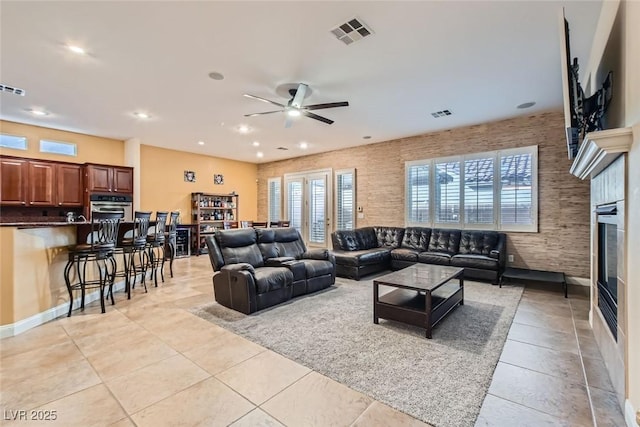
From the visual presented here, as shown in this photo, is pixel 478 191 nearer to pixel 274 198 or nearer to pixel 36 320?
pixel 274 198

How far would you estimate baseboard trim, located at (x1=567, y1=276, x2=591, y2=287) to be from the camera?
475cm

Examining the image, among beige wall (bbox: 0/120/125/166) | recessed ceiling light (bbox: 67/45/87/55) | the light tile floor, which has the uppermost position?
recessed ceiling light (bbox: 67/45/87/55)

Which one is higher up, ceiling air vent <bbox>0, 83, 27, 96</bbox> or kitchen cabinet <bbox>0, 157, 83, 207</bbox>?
ceiling air vent <bbox>0, 83, 27, 96</bbox>

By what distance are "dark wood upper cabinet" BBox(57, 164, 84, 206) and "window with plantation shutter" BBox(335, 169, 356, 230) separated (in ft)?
19.9

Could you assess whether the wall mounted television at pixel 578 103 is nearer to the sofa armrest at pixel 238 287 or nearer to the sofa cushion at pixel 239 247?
the sofa armrest at pixel 238 287

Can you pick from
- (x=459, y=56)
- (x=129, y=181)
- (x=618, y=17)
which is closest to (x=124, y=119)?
(x=129, y=181)

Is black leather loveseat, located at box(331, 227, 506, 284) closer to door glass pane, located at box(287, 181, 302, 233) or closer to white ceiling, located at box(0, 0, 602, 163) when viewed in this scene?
white ceiling, located at box(0, 0, 602, 163)

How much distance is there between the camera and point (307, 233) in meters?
8.80

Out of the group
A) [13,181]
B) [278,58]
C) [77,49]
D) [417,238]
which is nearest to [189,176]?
[13,181]

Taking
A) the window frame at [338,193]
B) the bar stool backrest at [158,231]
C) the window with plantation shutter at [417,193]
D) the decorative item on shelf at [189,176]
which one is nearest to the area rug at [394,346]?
the bar stool backrest at [158,231]

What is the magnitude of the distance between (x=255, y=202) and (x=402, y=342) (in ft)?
27.5

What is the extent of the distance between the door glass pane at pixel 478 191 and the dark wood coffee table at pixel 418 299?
264 centimetres

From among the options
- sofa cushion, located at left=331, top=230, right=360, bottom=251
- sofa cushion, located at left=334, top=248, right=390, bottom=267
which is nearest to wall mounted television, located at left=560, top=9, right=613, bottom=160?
sofa cushion, located at left=334, top=248, right=390, bottom=267

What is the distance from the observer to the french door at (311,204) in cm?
835
